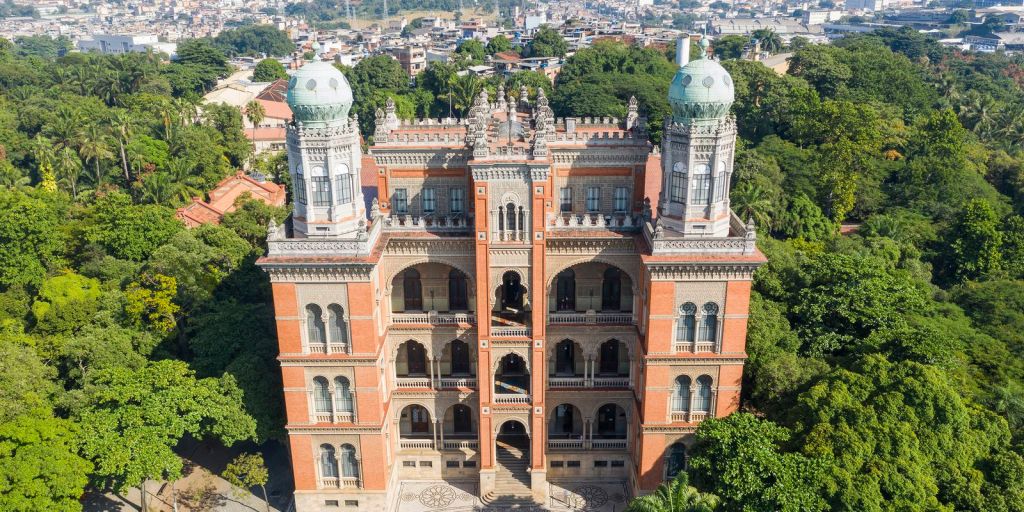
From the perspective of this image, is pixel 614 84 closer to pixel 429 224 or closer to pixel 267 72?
pixel 429 224

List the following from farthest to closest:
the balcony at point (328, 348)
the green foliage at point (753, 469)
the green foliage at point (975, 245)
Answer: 1. the green foliage at point (975, 245)
2. the balcony at point (328, 348)
3. the green foliage at point (753, 469)

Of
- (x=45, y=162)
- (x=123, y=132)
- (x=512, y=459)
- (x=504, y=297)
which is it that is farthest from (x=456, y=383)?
(x=123, y=132)

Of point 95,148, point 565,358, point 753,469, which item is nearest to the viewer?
point 753,469

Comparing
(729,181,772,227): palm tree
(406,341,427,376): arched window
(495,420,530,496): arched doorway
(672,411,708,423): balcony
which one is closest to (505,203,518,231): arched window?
(406,341,427,376): arched window

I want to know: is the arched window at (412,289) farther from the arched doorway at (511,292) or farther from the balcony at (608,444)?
the balcony at (608,444)

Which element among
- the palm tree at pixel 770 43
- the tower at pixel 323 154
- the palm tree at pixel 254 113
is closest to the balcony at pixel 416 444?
the tower at pixel 323 154

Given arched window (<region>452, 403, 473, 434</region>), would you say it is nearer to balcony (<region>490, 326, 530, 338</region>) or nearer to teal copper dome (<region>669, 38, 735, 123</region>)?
balcony (<region>490, 326, 530, 338</region>)
